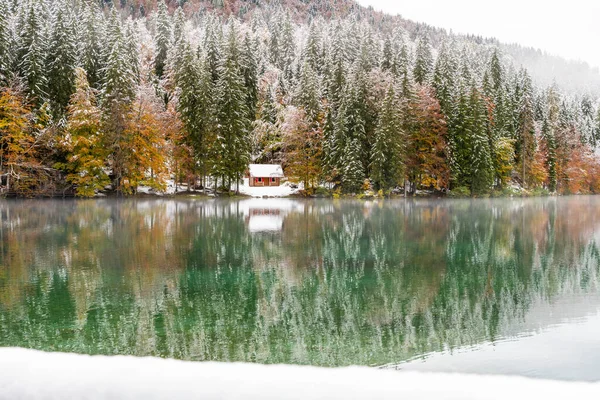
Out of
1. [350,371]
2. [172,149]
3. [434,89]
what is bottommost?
[350,371]

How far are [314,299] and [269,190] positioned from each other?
55800mm

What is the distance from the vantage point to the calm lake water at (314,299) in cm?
828

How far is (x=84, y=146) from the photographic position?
51.8m

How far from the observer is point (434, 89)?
205 ft

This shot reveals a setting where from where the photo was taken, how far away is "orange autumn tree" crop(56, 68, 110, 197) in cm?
5131

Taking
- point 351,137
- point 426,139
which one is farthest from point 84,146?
point 426,139

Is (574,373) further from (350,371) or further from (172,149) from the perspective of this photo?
(172,149)

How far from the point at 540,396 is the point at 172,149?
55.7 metres

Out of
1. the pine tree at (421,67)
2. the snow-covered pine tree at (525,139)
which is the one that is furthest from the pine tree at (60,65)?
the snow-covered pine tree at (525,139)

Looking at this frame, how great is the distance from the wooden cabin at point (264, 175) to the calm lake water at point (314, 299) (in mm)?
47069

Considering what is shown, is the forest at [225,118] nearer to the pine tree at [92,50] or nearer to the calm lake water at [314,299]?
the pine tree at [92,50]

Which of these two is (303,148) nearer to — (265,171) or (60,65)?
(265,171)

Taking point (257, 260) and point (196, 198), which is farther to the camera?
point (196, 198)


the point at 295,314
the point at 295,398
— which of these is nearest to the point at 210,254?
the point at 295,314
